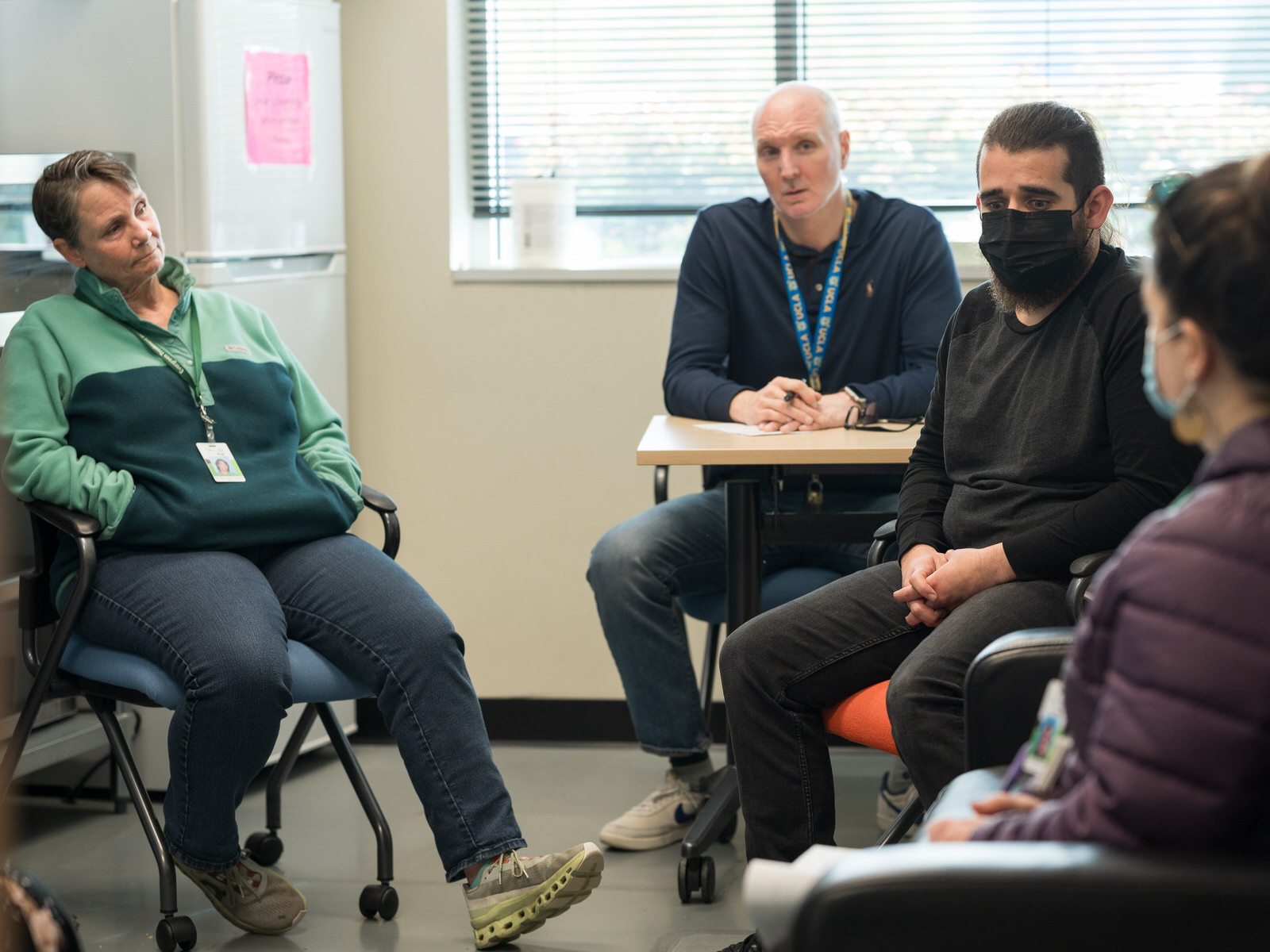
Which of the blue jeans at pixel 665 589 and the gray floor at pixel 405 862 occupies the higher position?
the blue jeans at pixel 665 589

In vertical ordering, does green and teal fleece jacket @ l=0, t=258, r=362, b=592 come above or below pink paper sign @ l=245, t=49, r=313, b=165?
below

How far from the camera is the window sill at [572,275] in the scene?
329 cm

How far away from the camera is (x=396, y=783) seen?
3.09 metres

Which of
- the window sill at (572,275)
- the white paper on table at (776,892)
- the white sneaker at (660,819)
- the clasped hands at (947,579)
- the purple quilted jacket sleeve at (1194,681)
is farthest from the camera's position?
the window sill at (572,275)

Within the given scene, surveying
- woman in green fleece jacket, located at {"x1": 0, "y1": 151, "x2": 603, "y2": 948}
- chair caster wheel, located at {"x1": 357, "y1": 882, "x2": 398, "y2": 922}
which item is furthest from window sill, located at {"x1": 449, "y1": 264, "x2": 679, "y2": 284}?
chair caster wheel, located at {"x1": 357, "y1": 882, "x2": 398, "y2": 922}

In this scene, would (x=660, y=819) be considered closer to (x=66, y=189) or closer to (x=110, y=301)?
(x=110, y=301)

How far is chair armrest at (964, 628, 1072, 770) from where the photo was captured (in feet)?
4.57

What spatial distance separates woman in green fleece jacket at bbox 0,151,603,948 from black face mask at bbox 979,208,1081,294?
111 centimetres

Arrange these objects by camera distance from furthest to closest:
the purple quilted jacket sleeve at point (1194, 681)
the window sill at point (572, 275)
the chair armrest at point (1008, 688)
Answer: the window sill at point (572, 275)
the chair armrest at point (1008, 688)
the purple quilted jacket sleeve at point (1194, 681)

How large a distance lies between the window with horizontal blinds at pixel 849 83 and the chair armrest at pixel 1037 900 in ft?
8.70

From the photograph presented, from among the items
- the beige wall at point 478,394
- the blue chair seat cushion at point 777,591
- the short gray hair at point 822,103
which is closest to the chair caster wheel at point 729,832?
the blue chair seat cushion at point 777,591

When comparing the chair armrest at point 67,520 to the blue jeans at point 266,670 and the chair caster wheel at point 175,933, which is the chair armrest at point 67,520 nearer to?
the blue jeans at point 266,670

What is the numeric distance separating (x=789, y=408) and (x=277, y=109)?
1429 mm

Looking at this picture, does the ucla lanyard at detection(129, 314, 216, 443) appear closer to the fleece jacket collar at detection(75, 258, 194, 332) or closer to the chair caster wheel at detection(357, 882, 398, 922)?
the fleece jacket collar at detection(75, 258, 194, 332)
